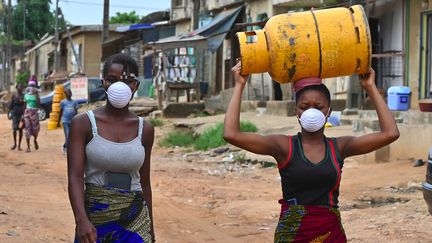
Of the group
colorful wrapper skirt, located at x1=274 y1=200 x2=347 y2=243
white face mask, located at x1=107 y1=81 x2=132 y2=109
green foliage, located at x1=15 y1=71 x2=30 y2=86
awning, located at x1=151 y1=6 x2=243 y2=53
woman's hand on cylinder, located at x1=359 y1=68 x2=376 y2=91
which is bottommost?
colorful wrapper skirt, located at x1=274 y1=200 x2=347 y2=243

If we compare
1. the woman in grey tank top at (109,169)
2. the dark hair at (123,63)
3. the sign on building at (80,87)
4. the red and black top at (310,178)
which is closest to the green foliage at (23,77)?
the sign on building at (80,87)

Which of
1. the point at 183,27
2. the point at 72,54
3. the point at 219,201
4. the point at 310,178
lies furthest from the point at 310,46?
the point at 72,54

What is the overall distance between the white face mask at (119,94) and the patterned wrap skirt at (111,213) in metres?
0.41

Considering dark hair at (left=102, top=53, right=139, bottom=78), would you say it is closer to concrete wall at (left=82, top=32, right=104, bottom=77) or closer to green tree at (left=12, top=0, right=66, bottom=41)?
concrete wall at (left=82, top=32, right=104, bottom=77)

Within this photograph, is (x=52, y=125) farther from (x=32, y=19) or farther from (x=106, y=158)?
(x=32, y=19)

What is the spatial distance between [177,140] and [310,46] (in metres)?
13.6

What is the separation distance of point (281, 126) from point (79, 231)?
1227cm

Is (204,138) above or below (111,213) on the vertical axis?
below

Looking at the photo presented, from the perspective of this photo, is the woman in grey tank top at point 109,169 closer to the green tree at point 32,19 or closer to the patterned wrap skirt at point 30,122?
the patterned wrap skirt at point 30,122

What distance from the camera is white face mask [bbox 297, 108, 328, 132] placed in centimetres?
336

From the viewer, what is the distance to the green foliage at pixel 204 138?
50.3 ft

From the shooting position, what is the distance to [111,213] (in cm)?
354

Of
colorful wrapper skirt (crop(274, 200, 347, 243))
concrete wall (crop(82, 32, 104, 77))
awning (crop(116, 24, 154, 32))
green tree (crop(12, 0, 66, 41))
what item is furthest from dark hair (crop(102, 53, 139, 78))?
green tree (crop(12, 0, 66, 41))

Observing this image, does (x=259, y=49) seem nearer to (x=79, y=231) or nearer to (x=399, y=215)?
(x=79, y=231)
